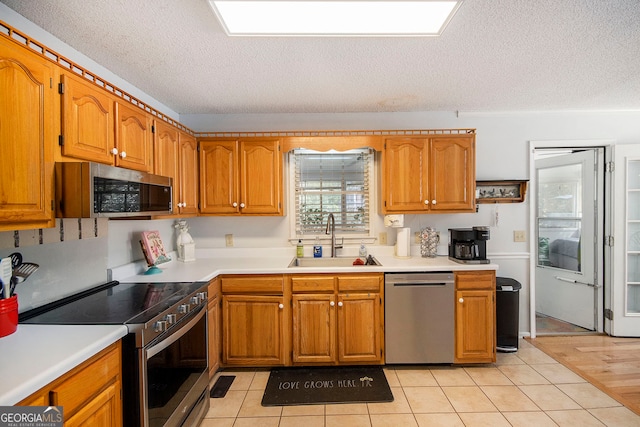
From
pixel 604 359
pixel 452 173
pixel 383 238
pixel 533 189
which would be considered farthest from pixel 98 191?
pixel 604 359

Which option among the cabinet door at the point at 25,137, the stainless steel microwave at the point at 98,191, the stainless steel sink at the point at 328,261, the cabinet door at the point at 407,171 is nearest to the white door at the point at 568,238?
the cabinet door at the point at 407,171

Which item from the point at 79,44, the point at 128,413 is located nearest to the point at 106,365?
the point at 128,413

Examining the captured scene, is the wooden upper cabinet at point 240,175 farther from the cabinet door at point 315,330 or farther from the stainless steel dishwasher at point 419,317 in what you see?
the stainless steel dishwasher at point 419,317

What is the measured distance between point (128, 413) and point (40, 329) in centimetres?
55

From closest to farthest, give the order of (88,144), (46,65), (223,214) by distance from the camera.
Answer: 1. (46,65)
2. (88,144)
3. (223,214)

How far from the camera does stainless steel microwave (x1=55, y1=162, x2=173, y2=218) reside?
55.9 inches

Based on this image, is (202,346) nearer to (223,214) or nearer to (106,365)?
(106,365)

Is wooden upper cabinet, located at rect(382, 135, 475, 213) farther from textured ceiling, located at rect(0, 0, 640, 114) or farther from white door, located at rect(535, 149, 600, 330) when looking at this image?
white door, located at rect(535, 149, 600, 330)

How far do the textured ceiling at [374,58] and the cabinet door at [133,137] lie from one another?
1.23ft

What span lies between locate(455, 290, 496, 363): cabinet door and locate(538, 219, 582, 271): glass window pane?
68.0 inches

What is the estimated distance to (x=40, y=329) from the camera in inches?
54.2

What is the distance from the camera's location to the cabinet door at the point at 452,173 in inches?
114

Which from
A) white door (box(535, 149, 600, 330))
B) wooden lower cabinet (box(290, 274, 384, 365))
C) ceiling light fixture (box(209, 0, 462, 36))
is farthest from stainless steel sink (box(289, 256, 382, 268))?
white door (box(535, 149, 600, 330))

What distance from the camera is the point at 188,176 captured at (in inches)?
108
